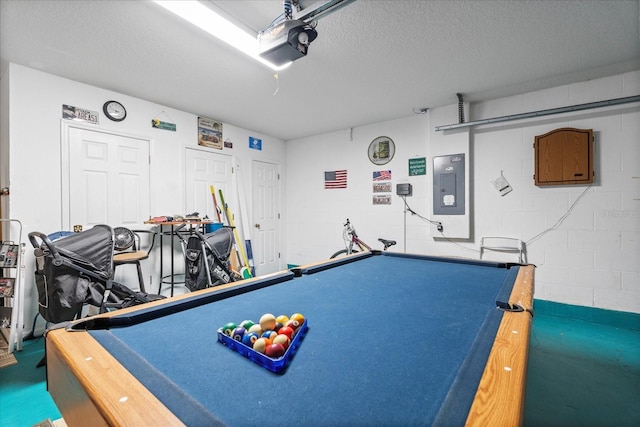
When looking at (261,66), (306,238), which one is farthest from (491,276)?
(306,238)

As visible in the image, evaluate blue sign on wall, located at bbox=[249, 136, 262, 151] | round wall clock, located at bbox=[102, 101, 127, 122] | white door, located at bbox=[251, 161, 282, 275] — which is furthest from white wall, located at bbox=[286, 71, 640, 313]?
round wall clock, located at bbox=[102, 101, 127, 122]

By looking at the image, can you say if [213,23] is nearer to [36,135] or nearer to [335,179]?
[36,135]

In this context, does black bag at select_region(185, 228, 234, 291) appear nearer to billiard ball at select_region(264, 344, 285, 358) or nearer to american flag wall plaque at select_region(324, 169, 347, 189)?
billiard ball at select_region(264, 344, 285, 358)

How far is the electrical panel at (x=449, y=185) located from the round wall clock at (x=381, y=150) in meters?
0.75

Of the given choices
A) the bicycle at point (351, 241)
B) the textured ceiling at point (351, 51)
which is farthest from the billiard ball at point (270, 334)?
the bicycle at point (351, 241)

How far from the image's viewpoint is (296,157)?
18.3ft

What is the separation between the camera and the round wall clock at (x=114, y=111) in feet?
10.7

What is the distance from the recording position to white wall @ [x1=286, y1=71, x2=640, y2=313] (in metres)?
2.90

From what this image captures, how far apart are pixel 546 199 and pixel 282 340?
3.72 m

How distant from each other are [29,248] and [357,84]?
373 centimetres

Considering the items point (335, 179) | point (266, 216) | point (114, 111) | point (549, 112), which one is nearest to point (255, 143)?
point (266, 216)

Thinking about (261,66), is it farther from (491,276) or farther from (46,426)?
(46,426)

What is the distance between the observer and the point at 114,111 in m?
3.32

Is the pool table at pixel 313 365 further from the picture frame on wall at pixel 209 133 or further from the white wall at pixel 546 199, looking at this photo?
the picture frame on wall at pixel 209 133
